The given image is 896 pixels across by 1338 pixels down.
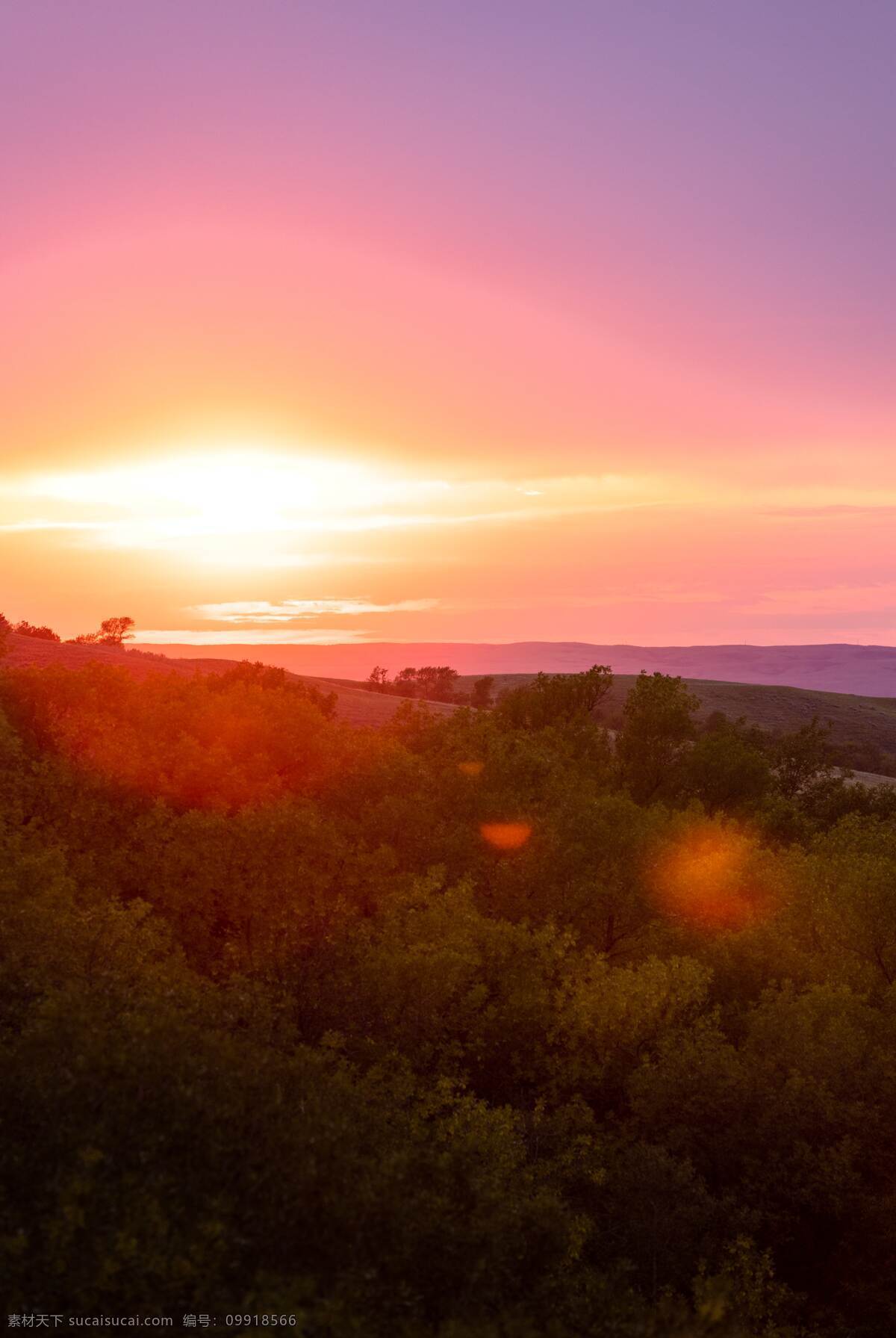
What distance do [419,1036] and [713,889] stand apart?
2108 cm

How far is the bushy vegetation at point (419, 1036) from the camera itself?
18.7 meters

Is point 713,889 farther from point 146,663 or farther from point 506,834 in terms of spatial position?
point 146,663

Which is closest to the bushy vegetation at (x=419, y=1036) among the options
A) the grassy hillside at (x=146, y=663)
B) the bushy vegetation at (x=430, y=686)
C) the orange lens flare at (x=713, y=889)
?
the orange lens flare at (x=713, y=889)

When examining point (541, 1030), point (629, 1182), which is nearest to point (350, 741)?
point (541, 1030)

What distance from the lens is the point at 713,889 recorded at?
48.8m

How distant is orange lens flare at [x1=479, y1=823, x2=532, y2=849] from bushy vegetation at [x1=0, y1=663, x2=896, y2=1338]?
1.13 feet

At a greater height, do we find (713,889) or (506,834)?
(506,834)

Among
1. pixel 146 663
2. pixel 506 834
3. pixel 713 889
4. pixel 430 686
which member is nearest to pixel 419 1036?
pixel 506 834

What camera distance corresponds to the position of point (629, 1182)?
28.1 meters

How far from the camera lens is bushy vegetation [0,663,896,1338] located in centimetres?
1870

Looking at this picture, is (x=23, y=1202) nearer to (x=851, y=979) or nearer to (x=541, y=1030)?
(x=541, y=1030)

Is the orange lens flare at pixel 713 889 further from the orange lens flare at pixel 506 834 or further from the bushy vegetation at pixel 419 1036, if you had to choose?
the orange lens flare at pixel 506 834

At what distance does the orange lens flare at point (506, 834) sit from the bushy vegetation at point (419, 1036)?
0.35m

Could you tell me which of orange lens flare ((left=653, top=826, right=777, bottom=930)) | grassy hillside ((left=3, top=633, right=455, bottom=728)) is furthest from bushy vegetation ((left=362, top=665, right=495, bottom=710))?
orange lens flare ((left=653, top=826, right=777, bottom=930))
